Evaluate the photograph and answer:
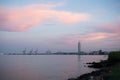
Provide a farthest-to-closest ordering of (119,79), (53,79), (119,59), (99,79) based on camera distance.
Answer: (119,59)
(53,79)
(99,79)
(119,79)

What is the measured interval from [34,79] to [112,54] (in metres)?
18.6

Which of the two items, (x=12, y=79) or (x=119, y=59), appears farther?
(x=119, y=59)

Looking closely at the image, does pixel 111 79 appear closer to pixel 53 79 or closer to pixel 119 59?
pixel 53 79

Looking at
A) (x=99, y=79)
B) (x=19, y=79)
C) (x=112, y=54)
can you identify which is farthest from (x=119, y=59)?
(x=99, y=79)

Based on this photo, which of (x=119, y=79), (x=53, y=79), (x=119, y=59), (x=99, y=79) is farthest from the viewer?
(x=119, y=59)

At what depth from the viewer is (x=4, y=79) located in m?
38.8

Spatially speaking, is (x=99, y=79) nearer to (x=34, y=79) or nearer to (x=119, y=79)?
(x=119, y=79)

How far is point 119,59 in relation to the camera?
48.3 meters

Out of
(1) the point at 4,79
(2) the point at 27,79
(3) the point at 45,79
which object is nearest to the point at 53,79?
(3) the point at 45,79

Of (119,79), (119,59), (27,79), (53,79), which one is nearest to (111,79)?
(119,79)

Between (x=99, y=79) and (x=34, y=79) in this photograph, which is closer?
(x=99, y=79)

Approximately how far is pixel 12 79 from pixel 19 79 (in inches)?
42.0

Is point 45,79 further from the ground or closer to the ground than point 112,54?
closer to the ground

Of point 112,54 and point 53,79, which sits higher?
point 112,54
